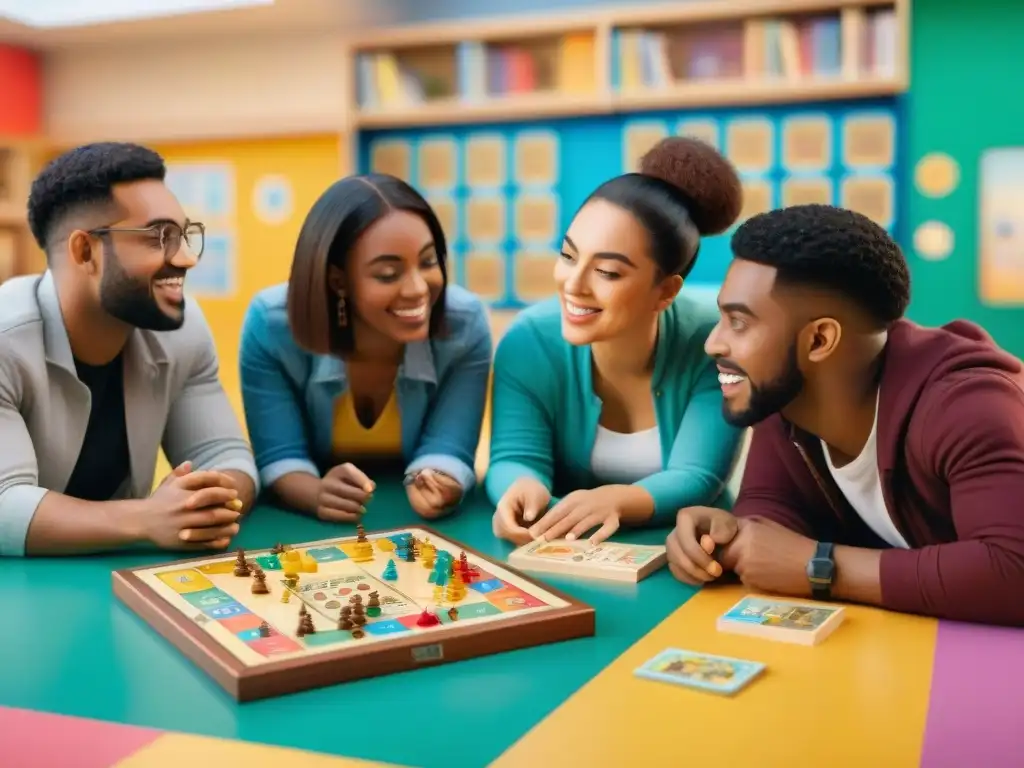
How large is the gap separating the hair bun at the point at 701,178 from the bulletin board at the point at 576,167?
1.93 meters

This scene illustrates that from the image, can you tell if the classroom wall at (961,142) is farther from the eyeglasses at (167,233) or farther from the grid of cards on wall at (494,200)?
the eyeglasses at (167,233)

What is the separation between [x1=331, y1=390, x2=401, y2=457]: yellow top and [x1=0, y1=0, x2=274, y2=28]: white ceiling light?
2644 millimetres

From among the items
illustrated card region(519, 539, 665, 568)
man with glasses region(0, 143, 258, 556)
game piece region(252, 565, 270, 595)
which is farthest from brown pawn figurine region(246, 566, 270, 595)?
illustrated card region(519, 539, 665, 568)

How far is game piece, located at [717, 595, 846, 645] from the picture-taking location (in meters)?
1.17

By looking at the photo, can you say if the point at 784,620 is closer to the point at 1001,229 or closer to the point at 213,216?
the point at 1001,229

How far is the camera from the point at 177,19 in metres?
4.58

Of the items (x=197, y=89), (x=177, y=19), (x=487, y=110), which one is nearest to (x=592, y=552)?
(x=487, y=110)

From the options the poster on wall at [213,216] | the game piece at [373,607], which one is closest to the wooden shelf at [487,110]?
the poster on wall at [213,216]

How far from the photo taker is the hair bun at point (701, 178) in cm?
175

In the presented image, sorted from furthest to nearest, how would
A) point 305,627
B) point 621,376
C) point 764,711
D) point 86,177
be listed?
point 621,376 → point 86,177 → point 305,627 → point 764,711

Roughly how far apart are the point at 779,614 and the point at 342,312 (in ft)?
3.28

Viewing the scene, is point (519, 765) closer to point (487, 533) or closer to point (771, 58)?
point (487, 533)

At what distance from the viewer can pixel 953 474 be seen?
125 centimetres

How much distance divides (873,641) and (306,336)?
1120 mm
